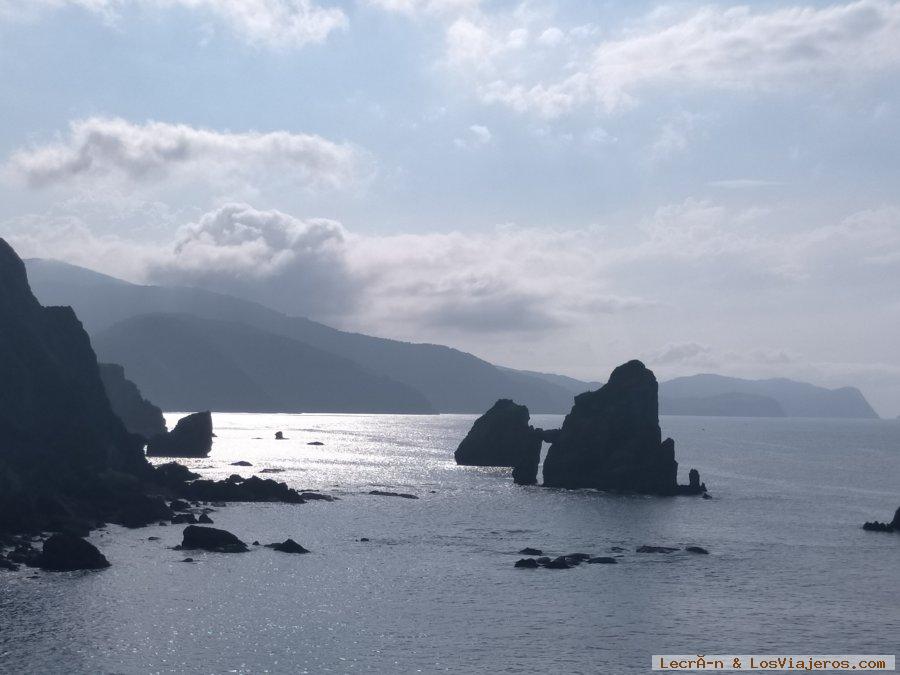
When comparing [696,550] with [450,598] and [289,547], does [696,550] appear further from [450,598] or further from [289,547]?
[289,547]

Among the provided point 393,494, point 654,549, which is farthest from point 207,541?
point 393,494

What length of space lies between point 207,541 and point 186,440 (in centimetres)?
10699

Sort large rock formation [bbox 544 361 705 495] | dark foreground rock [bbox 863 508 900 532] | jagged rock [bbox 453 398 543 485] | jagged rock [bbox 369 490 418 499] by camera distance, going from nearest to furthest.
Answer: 1. dark foreground rock [bbox 863 508 900 532]
2. jagged rock [bbox 369 490 418 499]
3. large rock formation [bbox 544 361 705 495]
4. jagged rock [bbox 453 398 543 485]

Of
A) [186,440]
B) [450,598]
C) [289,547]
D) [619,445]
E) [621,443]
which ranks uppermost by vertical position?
[621,443]

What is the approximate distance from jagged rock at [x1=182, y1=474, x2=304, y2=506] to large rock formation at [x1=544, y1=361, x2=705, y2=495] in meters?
45.6

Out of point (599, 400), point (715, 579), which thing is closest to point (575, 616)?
point (715, 579)

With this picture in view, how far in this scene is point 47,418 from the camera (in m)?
101

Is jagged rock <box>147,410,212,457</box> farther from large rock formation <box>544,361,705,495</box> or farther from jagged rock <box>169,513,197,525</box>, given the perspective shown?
jagged rock <box>169,513,197,525</box>

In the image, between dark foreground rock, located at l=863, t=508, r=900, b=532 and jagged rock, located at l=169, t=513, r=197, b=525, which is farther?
dark foreground rock, located at l=863, t=508, r=900, b=532

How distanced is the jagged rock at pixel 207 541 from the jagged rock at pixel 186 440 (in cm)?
10384

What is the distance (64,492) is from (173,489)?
2338cm

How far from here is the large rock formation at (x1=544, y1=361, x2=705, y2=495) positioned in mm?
136375

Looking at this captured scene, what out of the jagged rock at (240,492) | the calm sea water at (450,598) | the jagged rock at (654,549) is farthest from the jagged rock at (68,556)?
the jagged rock at (654,549)

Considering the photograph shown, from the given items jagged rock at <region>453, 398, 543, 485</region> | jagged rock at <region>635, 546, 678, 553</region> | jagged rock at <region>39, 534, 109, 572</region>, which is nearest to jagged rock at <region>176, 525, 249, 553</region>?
jagged rock at <region>39, 534, 109, 572</region>
